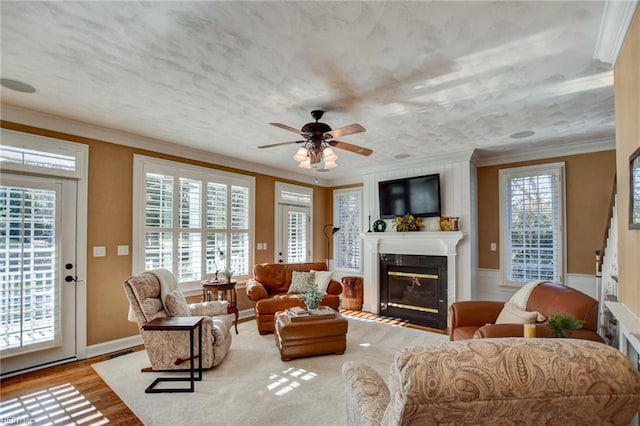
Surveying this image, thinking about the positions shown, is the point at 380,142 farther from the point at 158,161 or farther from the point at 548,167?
the point at 158,161

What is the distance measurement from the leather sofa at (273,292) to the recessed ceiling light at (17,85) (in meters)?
3.35

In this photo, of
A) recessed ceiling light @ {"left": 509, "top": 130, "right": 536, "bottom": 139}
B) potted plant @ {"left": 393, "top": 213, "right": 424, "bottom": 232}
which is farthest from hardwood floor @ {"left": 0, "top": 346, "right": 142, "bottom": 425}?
recessed ceiling light @ {"left": 509, "top": 130, "right": 536, "bottom": 139}

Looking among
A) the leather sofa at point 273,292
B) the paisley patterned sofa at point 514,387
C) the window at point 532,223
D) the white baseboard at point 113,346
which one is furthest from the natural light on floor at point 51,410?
the window at point 532,223

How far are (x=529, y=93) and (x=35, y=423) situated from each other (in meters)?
4.97

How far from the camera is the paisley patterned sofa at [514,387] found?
84cm

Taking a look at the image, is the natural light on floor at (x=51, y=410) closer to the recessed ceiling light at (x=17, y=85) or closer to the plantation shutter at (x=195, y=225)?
the plantation shutter at (x=195, y=225)

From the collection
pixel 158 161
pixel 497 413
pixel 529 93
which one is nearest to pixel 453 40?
pixel 529 93

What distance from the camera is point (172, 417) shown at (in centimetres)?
244

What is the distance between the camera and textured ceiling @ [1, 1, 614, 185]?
6.11ft

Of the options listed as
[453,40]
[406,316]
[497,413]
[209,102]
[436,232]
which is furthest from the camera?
[406,316]

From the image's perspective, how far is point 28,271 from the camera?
129 inches

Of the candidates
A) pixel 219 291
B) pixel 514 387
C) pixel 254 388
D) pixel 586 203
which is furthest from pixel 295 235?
pixel 514 387

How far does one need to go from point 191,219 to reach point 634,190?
4.78m

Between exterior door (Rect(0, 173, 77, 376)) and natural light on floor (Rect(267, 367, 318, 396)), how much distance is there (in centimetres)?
244
